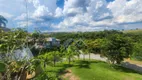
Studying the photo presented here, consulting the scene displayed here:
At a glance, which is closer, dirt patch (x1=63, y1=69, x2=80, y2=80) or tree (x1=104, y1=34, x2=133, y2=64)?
dirt patch (x1=63, y1=69, x2=80, y2=80)

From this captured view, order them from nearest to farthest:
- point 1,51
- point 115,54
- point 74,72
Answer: point 1,51, point 74,72, point 115,54

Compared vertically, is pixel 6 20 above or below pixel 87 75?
above

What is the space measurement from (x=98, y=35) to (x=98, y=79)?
47.9 metres

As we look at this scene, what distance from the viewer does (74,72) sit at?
26.1 m

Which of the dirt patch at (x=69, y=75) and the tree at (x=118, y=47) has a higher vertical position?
the tree at (x=118, y=47)

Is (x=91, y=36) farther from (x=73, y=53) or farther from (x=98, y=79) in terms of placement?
(x=98, y=79)

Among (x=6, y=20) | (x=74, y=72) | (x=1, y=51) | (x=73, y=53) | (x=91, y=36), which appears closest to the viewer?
(x=1, y=51)

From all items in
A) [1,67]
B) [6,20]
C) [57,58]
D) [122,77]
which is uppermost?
[6,20]

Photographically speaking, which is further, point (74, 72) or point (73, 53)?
point (73, 53)

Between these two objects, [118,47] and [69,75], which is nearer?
[69,75]

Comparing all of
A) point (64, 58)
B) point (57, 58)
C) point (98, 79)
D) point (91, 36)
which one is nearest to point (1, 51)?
point (98, 79)

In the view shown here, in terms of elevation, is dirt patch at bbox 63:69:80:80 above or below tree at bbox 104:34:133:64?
below

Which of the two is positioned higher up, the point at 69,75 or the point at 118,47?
the point at 118,47

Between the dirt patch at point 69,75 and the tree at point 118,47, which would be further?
the tree at point 118,47
